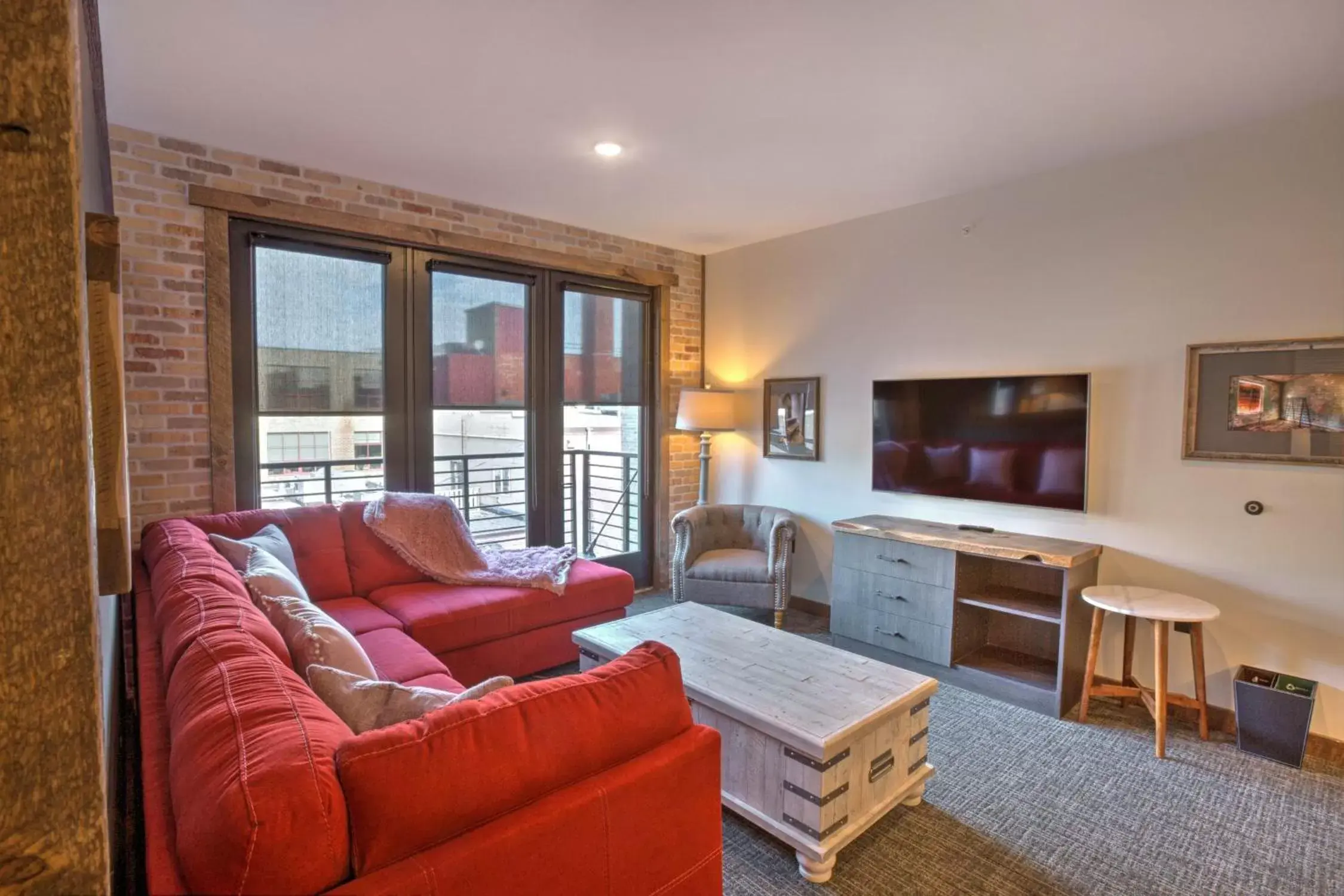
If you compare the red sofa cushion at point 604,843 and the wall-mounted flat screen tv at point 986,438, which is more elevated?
the wall-mounted flat screen tv at point 986,438

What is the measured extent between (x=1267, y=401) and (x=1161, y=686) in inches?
49.2

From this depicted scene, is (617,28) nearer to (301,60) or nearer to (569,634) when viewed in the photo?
(301,60)

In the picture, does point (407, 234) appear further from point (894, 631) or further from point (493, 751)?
point (894, 631)

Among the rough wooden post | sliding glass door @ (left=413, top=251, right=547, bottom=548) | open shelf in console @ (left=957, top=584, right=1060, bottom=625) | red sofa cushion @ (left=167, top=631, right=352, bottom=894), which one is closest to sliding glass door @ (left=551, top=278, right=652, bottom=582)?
sliding glass door @ (left=413, top=251, right=547, bottom=548)

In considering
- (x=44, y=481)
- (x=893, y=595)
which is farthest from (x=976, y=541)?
(x=44, y=481)

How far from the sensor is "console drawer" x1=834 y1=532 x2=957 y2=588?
338cm

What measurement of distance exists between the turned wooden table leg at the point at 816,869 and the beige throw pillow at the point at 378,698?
3.91 ft

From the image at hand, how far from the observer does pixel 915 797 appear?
2357 mm

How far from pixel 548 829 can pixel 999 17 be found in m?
2.47

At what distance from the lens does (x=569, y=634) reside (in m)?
3.43

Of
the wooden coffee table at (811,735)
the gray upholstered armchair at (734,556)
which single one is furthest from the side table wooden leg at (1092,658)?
the gray upholstered armchair at (734,556)

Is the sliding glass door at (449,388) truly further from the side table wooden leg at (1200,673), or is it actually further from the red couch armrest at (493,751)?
the side table wooden leg at (1200,673)

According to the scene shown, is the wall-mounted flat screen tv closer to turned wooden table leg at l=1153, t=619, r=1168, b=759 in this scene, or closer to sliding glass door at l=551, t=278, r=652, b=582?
turned wooden table leg at l=1153, t=619, r=1168, b=759

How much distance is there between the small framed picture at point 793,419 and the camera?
4.48m
